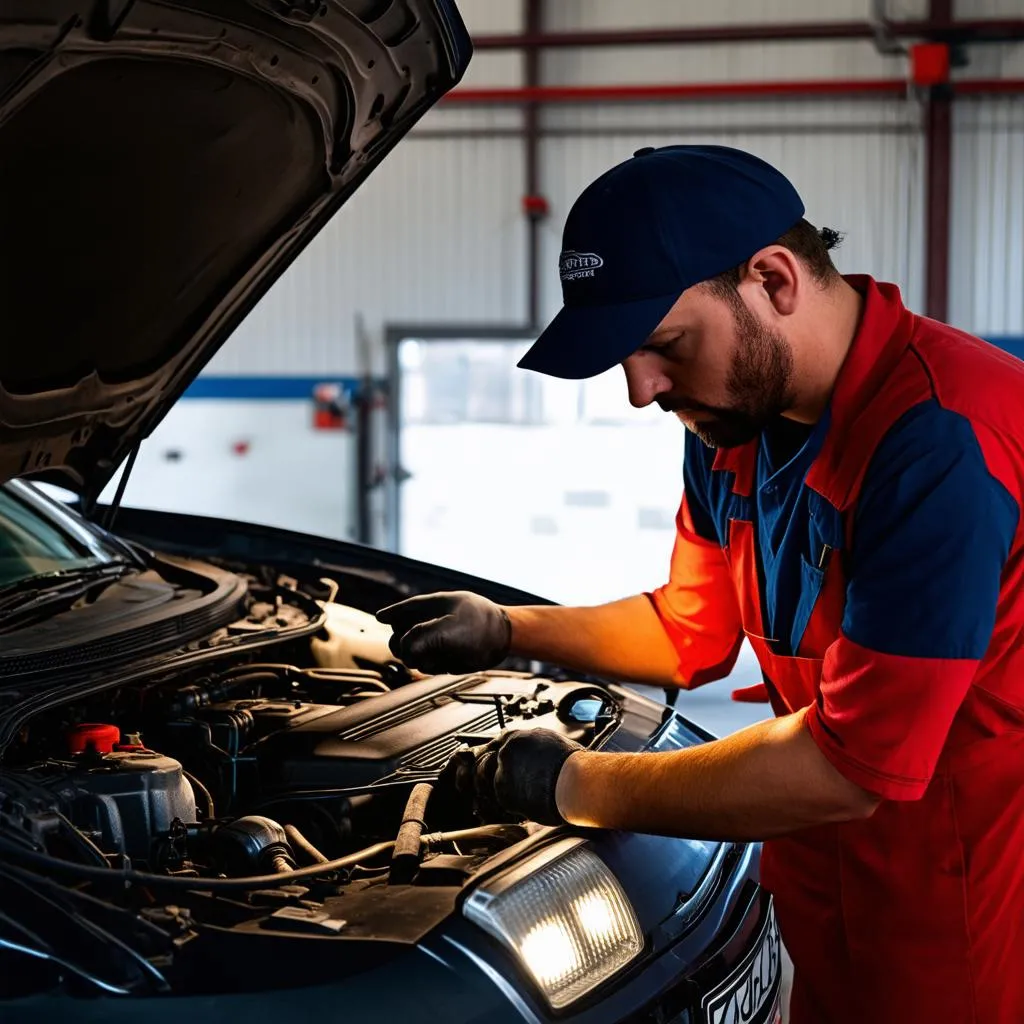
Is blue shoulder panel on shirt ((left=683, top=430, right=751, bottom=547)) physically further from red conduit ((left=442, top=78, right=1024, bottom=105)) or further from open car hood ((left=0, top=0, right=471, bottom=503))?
red conduit ((left=442, top=78, right=1024, bottom=105))

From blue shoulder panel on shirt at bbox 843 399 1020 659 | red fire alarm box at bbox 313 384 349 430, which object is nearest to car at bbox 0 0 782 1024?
blue shoulder panel on shirt at bbox 843 399 1020 659

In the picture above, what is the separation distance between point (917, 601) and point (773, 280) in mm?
371

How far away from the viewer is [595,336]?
1443 millimetres

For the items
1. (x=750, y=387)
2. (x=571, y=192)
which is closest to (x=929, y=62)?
(x=571, y=192)

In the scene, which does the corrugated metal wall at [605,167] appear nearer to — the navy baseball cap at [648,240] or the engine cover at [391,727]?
the engine cover at [391,727]

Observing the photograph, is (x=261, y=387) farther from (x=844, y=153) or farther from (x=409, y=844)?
(x=409, y=844)

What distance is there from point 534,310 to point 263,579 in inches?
200

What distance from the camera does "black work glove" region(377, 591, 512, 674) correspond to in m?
2.04

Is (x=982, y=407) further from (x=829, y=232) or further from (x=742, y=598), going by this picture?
(x=742, y=598)

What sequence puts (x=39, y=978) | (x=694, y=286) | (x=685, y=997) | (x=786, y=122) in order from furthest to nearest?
(x=786, y=122)
(x=685, y=997)
(x=694, y=286)
(x=39, y=978)

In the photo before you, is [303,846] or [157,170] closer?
[303,846]

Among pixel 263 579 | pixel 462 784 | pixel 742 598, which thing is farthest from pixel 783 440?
pixel 263 579

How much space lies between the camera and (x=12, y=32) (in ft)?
4.67

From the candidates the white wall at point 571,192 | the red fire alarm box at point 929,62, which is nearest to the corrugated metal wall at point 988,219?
the white wall at point 571,192
